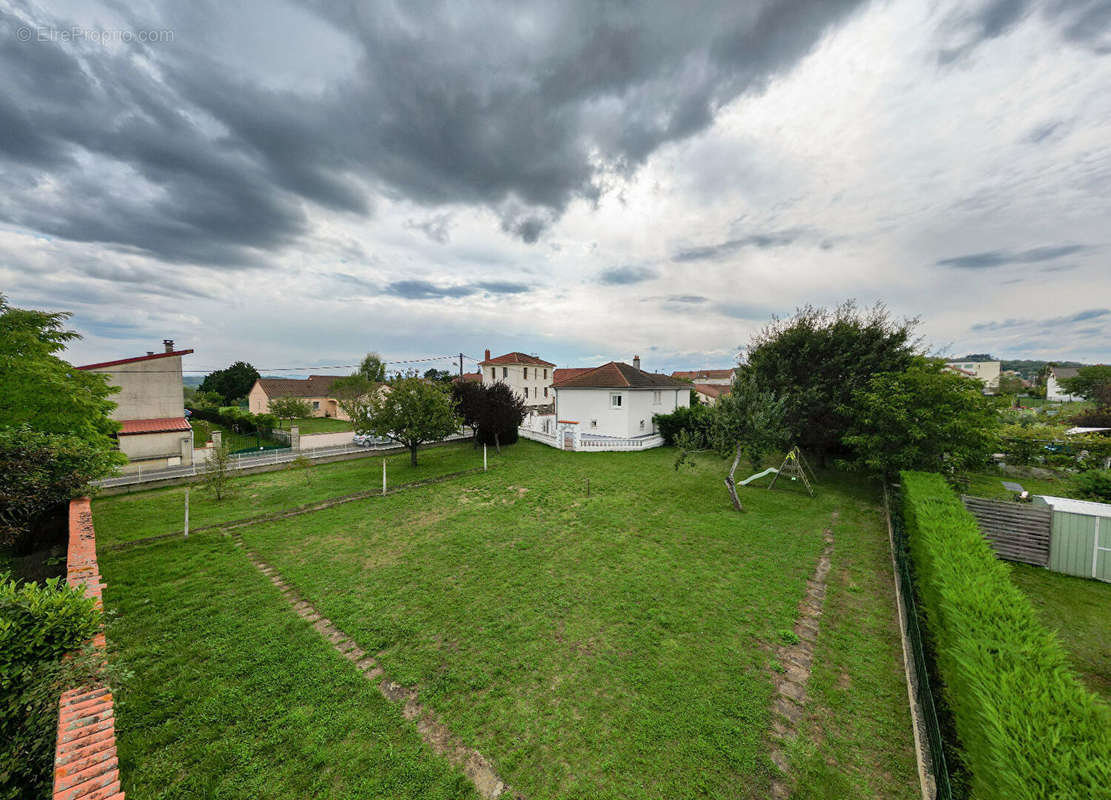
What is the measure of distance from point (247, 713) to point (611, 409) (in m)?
23.5

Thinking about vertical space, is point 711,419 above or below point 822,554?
above

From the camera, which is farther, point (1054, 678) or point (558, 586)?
point (558, 586)

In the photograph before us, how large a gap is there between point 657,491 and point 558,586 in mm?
8369

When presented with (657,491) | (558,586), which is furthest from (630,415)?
(558,586)

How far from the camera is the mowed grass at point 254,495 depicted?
11398mm

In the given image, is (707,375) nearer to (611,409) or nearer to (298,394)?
(611,409)

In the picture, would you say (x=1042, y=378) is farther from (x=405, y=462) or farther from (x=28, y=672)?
(x=28, y=672)

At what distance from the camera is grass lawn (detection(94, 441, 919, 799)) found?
13.5ft

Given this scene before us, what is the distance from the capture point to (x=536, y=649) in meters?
5.98

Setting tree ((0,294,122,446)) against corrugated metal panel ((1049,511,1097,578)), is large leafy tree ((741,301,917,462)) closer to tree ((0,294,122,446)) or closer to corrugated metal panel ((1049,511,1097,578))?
corrugated metal panel ((1049,511,1097,578))

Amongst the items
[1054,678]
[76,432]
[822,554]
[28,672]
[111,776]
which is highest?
[76,432]

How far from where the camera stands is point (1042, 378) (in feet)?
296

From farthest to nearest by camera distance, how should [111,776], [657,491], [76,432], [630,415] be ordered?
[630,415], [657,491], [76,432], [111,776]

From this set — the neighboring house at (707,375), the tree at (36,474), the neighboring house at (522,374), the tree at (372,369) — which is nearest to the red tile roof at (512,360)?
the neighboring house at (522,374)
